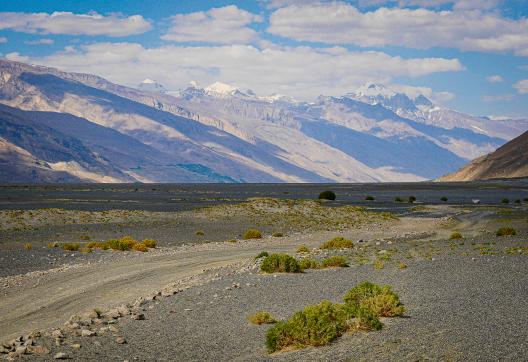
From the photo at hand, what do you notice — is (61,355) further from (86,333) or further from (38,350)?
(86,333)

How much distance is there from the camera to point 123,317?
17.3 meters

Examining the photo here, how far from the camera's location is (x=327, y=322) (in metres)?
13.8

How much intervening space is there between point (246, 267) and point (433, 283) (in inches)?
329

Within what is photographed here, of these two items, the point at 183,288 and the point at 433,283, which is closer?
the point at 433,283

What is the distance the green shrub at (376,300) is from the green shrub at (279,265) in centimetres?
847

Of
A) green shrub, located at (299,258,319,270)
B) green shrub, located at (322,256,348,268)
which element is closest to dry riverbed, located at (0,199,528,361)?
green shrub, located at (299,258,319,270)

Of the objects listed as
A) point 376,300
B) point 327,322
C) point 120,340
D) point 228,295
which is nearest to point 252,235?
point 228,295

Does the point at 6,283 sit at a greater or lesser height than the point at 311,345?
lesser

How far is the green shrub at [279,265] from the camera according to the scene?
24734 mm

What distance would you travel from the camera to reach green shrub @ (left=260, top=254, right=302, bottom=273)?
24734 millimetres

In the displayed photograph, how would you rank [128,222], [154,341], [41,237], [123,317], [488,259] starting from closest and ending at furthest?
1. [154,341]
2. [123,317]
3. [488,259]
4. [41,237]
5. [128,222]

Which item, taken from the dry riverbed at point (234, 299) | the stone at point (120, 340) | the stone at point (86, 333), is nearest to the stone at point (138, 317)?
the dry riverbed at point (234, 299)

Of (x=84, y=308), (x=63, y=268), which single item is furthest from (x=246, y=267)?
(x=63, y=268)

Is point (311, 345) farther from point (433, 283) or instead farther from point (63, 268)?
point (63, 268)
